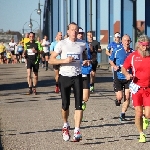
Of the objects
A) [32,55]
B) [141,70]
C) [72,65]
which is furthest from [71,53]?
[32,55]

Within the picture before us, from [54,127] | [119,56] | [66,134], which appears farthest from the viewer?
[119,56]

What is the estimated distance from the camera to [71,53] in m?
9.12

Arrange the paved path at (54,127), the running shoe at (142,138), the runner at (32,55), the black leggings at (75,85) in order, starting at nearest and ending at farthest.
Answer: the paved path at (54,127)
the running shoe at (142,138)
the black leggings at (75,85)
the runner at (32,55)

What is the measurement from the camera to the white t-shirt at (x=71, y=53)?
912cm

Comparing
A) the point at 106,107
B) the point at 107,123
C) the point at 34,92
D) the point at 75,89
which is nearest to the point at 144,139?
the point at 75,89

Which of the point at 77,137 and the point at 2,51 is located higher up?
the point at 2,51

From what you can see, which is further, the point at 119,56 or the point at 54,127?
the point at 119,56

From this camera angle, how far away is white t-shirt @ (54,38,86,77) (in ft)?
29.9

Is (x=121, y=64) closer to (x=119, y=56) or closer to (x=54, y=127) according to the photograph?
(x=119, y=56)

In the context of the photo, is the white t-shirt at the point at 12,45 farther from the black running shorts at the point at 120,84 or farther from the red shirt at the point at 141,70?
the red shirt at the point at 141,70

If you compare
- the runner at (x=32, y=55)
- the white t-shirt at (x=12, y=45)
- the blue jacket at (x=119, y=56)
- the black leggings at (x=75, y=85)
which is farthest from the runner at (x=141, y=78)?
the white t-shirt at (x=12, y=45)

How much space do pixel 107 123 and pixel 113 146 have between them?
2.45 metres

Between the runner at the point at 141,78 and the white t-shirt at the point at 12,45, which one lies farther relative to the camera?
the white t-shirt at the point at 12,45

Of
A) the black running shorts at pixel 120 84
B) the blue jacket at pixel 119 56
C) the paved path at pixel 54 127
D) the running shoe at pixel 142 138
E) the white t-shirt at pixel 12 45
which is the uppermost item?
the blue jacket at pixel 119 56
